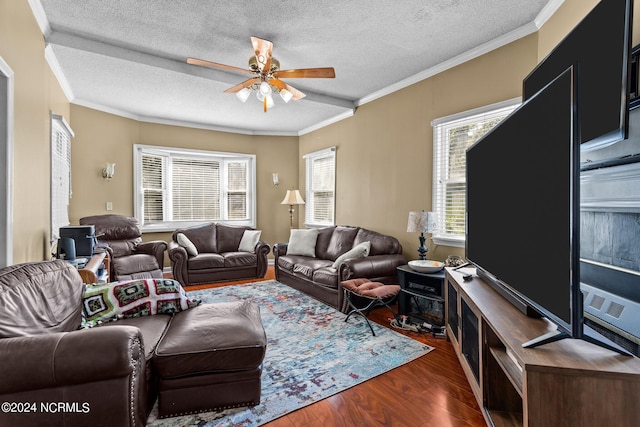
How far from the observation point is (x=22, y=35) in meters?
2.44

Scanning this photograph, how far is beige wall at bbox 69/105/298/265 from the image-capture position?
15.9 ft

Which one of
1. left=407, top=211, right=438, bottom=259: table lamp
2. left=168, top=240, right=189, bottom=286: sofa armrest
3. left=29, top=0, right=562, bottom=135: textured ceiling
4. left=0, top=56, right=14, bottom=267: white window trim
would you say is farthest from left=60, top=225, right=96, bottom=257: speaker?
left=407, top=211, right=438, bottom=259: table lamp

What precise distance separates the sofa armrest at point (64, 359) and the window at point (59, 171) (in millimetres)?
2565

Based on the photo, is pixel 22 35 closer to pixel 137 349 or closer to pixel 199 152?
pixel 137 349

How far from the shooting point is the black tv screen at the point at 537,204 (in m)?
1.19

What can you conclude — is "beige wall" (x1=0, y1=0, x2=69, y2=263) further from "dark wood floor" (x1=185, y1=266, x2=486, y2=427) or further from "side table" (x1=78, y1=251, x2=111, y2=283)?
"dark wood floor" (x1=185, y1=266, x2=486, y2=427)

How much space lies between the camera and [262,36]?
119 inches

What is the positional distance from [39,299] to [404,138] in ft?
12.8

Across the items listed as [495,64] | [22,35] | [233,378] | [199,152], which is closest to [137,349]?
[233,378]

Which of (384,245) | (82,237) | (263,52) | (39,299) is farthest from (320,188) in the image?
(39,299)

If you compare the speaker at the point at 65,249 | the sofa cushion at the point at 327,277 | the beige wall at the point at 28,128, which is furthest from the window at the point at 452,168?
the beige wall at the point at 28,128

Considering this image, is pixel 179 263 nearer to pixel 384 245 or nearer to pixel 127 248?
pixel 127 248

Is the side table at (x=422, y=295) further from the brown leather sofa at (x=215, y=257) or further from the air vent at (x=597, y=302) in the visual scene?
the brown leather sofa at (x=215, y=257)

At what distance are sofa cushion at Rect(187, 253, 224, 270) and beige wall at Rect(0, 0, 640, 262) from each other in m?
1.36
